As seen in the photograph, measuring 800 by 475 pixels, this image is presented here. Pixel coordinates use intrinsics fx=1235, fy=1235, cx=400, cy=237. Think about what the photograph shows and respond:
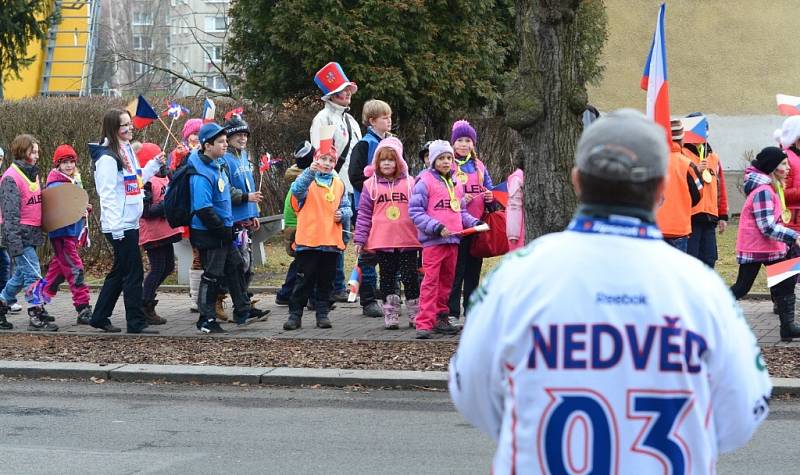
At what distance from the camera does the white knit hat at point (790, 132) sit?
10351 mm

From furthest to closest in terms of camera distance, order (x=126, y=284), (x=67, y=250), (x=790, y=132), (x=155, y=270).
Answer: (x=155, y=270)
(x=67, y=250)
(x=126, y=284)
(x=790, y=132)

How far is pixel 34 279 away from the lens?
37.7 ft

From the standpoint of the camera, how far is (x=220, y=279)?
35.6ft

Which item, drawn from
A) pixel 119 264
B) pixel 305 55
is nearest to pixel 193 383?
pixel 119 264

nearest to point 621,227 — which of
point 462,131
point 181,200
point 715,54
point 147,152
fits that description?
point 462,131

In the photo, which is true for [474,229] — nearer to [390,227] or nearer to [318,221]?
[390,227]

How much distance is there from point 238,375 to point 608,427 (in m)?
6.66

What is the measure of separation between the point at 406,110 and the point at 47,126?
29.9 feet

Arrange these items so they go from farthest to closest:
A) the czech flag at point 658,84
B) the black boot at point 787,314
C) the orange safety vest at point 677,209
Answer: the black boot at point 787,314, the orange safety vest at point 677,209, the czech flag at point 658,84

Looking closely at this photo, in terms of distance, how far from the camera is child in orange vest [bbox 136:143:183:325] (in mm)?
11719

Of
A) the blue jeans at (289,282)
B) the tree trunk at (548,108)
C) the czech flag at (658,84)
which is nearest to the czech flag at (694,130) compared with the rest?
the tree trunk at (548,108)

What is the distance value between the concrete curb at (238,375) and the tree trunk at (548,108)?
187 centimetres

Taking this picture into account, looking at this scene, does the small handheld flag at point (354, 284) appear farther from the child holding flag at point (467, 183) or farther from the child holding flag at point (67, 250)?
the child holding flag at point (67, 250)

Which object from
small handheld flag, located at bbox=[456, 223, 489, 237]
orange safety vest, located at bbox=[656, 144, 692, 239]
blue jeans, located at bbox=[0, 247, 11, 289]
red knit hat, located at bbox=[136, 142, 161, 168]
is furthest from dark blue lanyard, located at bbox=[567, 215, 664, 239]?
blue jeans, located at bbox=[0, 247, 11, 289]
